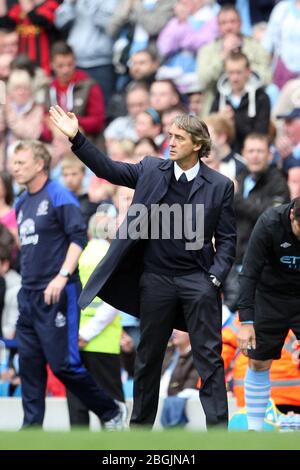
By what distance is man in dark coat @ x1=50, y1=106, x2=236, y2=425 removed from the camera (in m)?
9.29

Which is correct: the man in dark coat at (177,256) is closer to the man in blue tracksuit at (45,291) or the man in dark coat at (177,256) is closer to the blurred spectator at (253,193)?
the man in blue tracksuit at (45,291)

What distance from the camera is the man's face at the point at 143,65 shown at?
1572 centimetres

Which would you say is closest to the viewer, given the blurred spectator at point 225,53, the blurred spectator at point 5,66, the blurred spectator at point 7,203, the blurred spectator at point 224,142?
the blurred spectator at point 224,142

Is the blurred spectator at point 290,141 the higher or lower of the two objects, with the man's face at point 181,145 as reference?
lower

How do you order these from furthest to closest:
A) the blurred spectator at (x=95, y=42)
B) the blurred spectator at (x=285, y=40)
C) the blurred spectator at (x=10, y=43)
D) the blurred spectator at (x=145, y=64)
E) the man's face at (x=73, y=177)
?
1. the blurred spectator at (x=10, y=43)
2. the blurred spectator at (x=95, y=42)
3. the blurred spectator at (x=145, y=64)
4. the blurred spectator at (x=285, y=40)
5. the man's face at (x=73, y=177)

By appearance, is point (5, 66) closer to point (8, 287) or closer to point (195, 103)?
point (195, 103)

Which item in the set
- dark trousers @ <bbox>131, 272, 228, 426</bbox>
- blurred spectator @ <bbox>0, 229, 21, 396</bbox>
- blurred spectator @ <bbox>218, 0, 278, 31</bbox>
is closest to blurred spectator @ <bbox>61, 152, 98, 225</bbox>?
blurred spectator @ <bbox>0, 229, 21, 396</bbox>

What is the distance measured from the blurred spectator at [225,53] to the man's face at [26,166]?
397cm

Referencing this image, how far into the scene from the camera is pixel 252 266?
969cm

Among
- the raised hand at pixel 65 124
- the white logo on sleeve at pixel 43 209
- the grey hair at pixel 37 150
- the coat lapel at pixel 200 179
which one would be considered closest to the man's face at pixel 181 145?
the coat lapel at pixel 200 179

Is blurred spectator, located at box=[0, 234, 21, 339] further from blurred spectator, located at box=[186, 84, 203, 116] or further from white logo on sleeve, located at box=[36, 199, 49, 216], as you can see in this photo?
blurred spectator, located at box=[186, 84, 203, 116]

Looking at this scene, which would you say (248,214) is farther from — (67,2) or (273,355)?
(67,2)

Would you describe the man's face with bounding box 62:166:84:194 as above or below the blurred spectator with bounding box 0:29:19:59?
below

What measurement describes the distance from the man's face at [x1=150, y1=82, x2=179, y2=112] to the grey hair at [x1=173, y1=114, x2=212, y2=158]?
537cm
